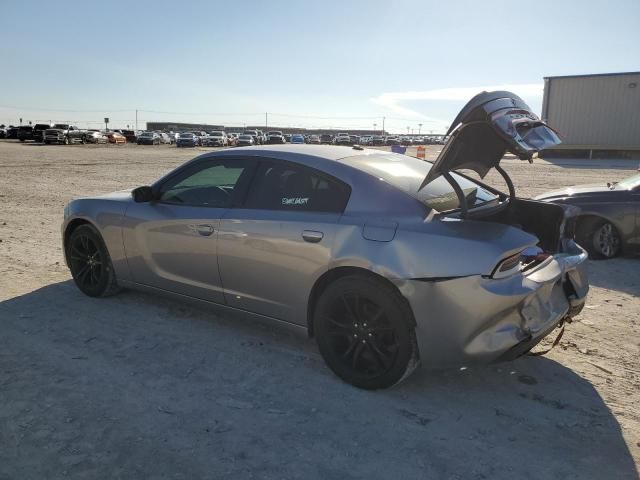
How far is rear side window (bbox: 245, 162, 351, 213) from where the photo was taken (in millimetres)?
3637

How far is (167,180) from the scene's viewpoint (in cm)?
465

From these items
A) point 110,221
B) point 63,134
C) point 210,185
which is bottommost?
point 110,221

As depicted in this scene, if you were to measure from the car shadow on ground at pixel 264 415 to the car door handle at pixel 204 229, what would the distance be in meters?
0.85

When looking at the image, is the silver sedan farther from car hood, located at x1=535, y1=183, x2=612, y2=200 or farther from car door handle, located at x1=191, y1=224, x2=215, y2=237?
car hood, located at x1=535, y1=183, x2=612, y2=200

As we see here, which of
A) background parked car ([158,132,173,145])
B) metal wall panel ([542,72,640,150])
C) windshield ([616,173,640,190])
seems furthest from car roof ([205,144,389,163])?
background parked car ([158,132,173,145])

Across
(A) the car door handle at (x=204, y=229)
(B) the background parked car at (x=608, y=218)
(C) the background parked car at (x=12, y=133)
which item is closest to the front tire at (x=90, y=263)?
(A) the car door handle at (x=204, y=229)

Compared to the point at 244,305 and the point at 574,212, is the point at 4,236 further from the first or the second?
the point at 574,212

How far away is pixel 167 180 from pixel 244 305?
1435 mm

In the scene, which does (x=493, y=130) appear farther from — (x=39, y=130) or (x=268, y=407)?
(x=39, y=130)

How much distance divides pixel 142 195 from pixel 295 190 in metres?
1.59

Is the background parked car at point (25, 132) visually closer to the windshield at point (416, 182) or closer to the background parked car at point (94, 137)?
the background parked car at point (94, 137)

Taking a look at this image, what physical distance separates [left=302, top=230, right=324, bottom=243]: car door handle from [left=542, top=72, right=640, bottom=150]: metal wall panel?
35480 millimetres

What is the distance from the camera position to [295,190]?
3.86 m

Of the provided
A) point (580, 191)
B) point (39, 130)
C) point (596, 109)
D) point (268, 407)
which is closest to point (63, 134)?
point (39, 130)
